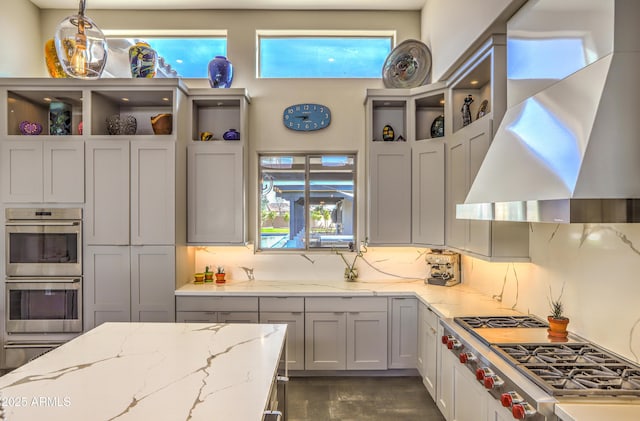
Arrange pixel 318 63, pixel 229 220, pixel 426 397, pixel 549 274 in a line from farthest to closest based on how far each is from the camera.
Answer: pixel 318 63 < pixel 229 220 < pixel 426 397 < pixel 549 274

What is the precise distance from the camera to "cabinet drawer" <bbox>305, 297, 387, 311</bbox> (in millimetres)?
3475

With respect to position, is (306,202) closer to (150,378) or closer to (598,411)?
(150,378)

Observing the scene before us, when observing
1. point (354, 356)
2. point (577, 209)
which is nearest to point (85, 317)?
point (354, 356)

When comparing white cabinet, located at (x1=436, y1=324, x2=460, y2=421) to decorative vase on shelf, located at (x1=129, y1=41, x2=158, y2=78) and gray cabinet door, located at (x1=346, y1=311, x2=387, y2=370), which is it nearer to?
gray cabinet door, located at (x1=346, y1=311, x2=387, y2=370)

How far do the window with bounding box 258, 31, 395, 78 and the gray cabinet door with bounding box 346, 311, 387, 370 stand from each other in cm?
266

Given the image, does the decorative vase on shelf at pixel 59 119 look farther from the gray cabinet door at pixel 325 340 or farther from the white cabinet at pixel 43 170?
the gray cabinet door at pixel 325 340

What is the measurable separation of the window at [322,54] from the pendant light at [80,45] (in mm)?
2268

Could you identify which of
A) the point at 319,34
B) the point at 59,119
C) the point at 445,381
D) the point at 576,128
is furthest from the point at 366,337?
the point at 59,119

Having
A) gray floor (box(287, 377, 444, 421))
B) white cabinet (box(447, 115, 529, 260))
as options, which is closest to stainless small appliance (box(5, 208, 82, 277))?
gray floor (box(287, 377, 444, 421))

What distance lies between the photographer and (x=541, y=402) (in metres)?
1.41

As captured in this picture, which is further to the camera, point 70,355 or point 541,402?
point 70,355

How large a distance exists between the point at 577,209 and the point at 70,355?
2456 millimetres

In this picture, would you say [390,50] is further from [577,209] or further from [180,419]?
[180,419]

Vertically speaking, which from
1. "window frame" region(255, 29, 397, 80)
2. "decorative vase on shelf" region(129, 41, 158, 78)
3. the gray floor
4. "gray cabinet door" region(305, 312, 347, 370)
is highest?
"window frame" region(255, 29, 397, 80)
